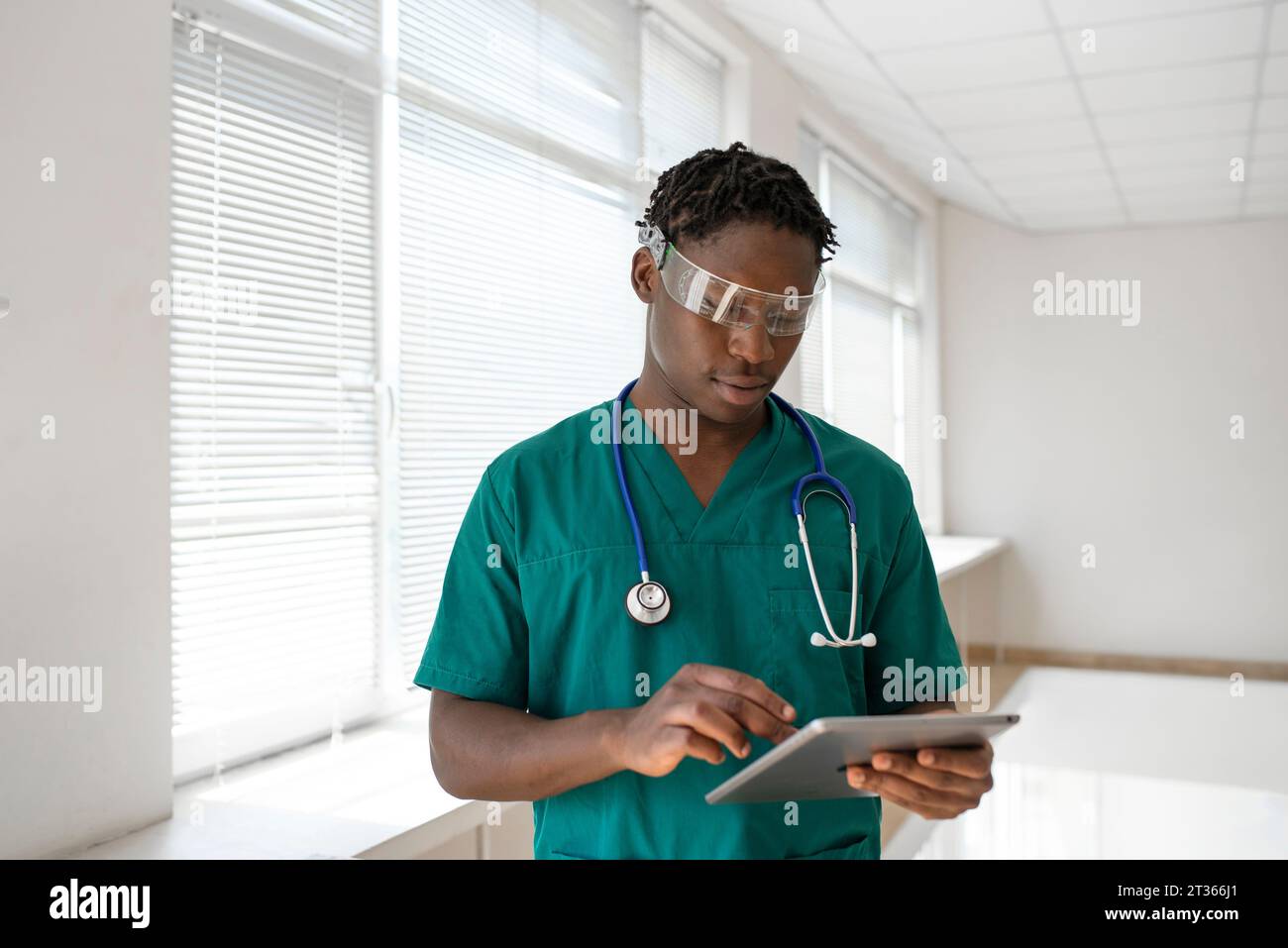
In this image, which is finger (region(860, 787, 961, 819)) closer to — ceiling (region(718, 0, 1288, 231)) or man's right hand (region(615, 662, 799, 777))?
man's right hand (region(615, 662, 799, 777))

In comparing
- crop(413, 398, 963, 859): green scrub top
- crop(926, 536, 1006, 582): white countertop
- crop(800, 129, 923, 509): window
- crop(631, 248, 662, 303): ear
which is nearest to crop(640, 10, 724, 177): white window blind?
crop(800, 129, 923, 509): window

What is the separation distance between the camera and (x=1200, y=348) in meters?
6.69

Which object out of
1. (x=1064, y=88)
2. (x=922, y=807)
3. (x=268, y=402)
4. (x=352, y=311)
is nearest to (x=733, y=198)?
(x=922, y=807)

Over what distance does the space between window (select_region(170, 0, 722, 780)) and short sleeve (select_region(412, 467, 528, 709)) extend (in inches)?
42.8

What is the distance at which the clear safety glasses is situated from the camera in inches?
46.2

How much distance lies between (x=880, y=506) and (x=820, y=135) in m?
4.33

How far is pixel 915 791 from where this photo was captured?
3.33 ft

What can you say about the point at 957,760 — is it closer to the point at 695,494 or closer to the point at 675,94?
the point at 695,494

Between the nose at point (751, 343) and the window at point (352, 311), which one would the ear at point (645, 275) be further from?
the window at point (352, 311)

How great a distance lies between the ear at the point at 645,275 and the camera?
127 centimetres

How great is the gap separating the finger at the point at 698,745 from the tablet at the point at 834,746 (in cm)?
3

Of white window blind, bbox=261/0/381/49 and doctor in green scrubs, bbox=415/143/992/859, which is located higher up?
white window blind, bbox=261/0/381/49

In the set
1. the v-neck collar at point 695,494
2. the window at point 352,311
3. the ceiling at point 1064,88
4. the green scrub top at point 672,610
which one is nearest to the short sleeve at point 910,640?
the green scrub top at point 672,610

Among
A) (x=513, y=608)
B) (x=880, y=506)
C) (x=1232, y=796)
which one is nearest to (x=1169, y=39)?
(x=1232, y=796)
